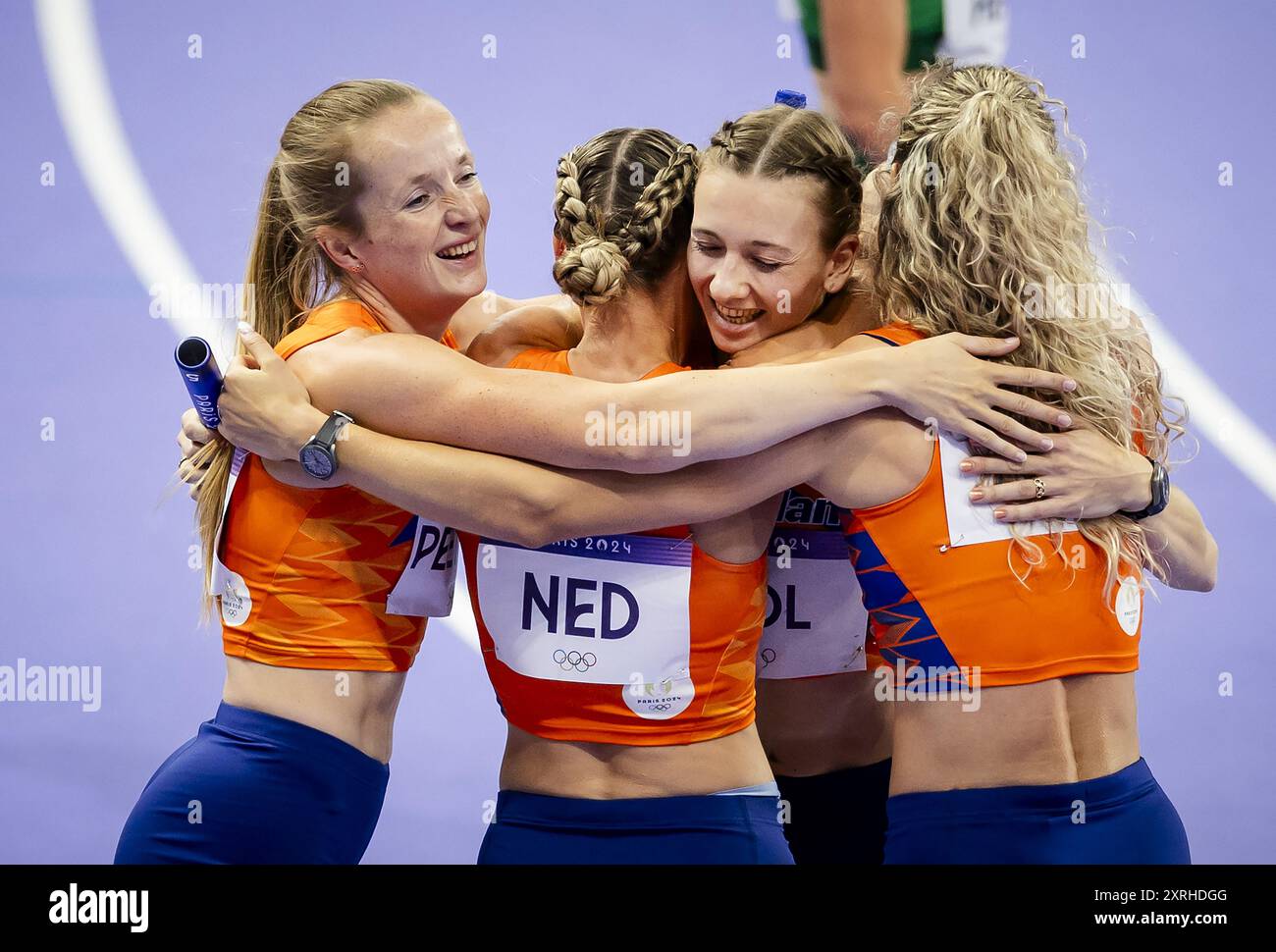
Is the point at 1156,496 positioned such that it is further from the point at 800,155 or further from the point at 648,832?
the point at 648,832

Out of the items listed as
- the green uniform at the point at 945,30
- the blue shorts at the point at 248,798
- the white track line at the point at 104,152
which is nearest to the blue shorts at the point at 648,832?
the blue shorts at the point at 248,798

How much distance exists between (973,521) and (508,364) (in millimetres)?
821

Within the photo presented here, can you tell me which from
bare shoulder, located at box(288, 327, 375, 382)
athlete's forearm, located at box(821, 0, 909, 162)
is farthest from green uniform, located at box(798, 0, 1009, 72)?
bare shoulder, located at box(288, 327, 375, 382)

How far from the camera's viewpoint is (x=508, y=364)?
7.55 ft

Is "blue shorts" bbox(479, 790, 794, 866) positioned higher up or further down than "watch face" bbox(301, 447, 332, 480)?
further down

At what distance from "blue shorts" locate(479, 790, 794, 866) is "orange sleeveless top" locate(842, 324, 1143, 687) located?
34cm

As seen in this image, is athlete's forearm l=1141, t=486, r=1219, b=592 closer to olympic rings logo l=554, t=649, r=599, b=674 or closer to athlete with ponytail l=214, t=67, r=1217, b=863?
athlete with ponytail l=214, t=67, r=1217, b=863

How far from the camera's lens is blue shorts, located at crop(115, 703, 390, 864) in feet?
7.02

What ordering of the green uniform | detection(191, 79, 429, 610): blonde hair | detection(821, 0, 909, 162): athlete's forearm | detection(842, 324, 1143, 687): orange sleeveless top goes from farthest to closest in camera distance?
the green uniform → detection(821, 0, 909, 162): athlete's forearm → detection(191, 79, 429, 610): blonde hair → detection(842, 324, 1143, 687): orange sleeveless top

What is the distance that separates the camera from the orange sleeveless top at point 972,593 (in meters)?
1.99

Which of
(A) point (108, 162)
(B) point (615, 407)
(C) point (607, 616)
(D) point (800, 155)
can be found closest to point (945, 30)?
(D) point (800, 155)

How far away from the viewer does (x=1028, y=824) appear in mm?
1996

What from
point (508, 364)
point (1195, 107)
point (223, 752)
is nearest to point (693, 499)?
point (508, 364)

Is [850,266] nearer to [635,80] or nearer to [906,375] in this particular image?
[906,375]
